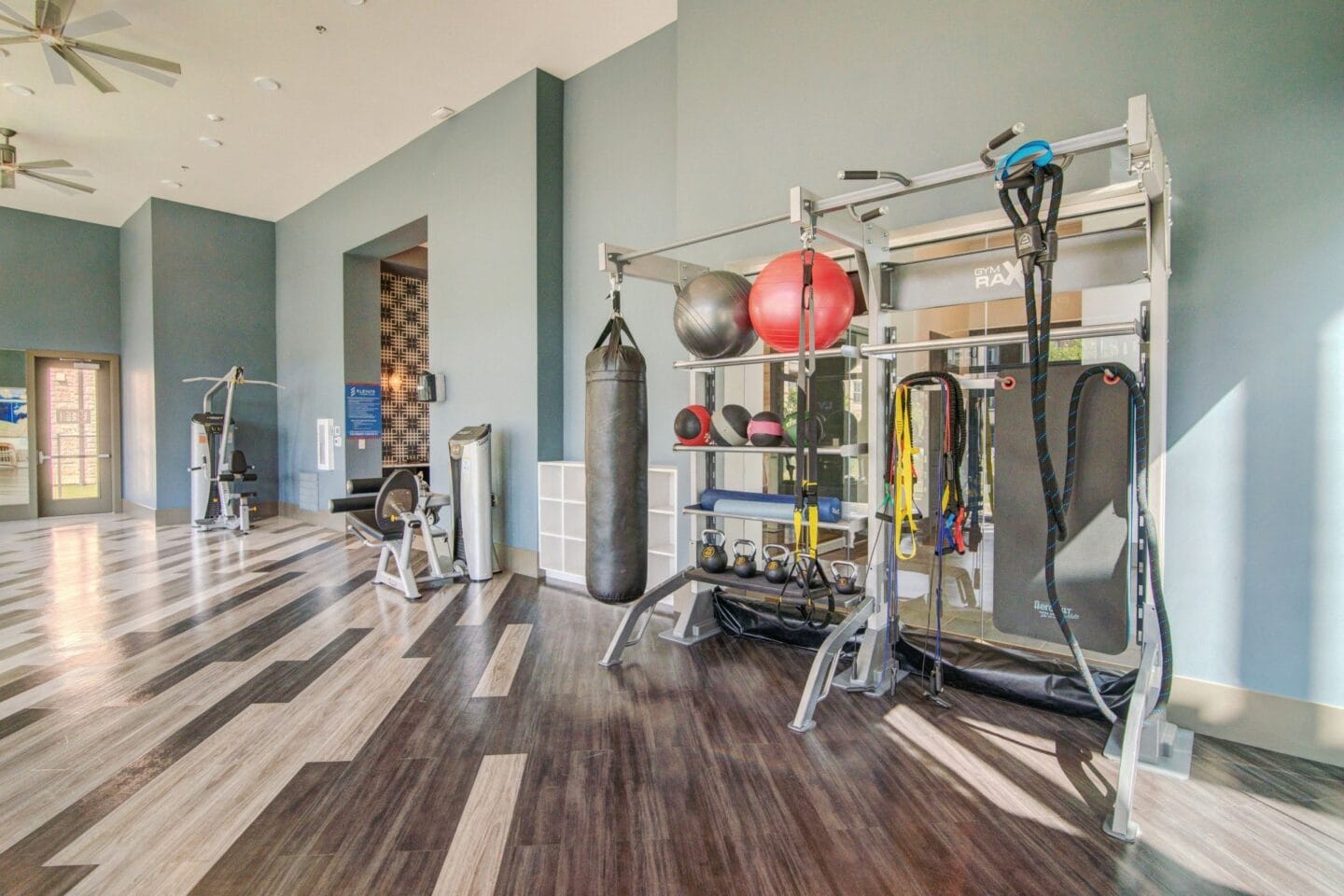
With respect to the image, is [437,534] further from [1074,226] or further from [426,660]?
[1074,226]

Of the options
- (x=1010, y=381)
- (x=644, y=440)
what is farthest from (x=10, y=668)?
(x=1010, y=381)

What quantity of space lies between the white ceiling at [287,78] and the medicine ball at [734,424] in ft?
8.77

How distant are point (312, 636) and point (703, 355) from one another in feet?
8.05

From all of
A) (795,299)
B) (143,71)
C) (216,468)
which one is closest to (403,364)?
(216,468)

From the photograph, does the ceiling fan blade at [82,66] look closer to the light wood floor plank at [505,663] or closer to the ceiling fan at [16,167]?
the ceiling fan at [16,167]

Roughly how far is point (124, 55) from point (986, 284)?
521 cm

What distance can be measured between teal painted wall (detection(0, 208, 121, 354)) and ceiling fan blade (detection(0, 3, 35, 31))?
199 inches

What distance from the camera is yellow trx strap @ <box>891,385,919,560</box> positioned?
2.54 meters

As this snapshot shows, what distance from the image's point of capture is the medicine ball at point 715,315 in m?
2.80

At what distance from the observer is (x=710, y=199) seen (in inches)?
148

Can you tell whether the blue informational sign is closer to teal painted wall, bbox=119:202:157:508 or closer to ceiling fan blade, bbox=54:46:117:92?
teal painted wall, bbox=119:202:157:508

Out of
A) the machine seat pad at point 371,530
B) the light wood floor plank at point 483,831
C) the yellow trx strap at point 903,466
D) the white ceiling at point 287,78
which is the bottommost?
the light wood floor plank at point 483,831

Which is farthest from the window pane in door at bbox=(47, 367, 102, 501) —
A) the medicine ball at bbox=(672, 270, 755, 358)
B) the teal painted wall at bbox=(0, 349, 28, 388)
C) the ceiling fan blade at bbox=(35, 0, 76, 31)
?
the medicine ball at bbox=(672, 270, 755, 358)

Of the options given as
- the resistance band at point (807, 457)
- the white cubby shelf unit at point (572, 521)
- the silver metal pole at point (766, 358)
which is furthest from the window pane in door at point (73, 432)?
the resistance band at point (807, 457)
